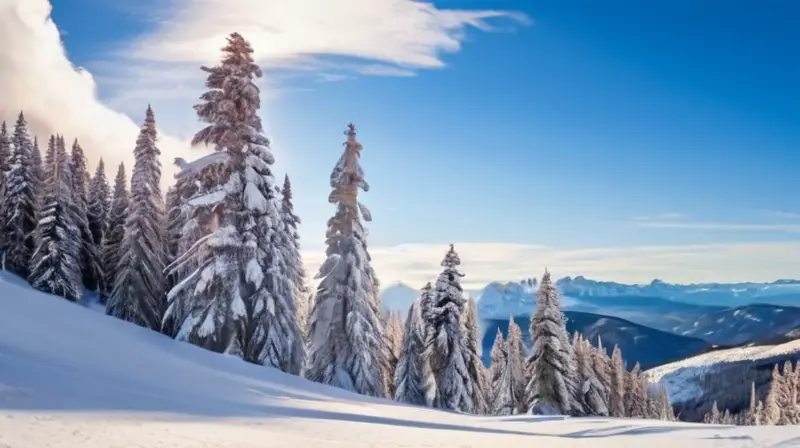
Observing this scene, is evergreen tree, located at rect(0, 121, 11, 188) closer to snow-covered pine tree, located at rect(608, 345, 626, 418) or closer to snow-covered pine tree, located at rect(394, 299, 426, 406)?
snow-covered pine tree, located at rect(394, 299, 426, 406)

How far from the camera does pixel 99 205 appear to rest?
6266 centimetres

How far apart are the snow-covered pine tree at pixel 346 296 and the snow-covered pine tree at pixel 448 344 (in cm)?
550

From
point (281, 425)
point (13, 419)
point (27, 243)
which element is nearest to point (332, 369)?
point (281, 425)

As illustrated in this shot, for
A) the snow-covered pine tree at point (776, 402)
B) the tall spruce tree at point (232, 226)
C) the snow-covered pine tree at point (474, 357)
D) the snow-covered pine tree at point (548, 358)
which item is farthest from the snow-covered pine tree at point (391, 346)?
the snow-covered pine tree at point (776, 402)

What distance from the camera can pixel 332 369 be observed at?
32594mm

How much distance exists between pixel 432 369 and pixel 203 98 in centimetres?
2164

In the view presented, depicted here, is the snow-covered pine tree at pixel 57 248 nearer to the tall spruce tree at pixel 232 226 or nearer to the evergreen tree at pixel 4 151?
the evergreen tree at pixel 4 151

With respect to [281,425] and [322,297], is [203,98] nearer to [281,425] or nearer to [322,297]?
[322,297]

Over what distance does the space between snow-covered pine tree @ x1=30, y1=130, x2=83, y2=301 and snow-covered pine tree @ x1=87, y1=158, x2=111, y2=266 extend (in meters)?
11.5

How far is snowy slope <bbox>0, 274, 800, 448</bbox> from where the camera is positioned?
359 inches

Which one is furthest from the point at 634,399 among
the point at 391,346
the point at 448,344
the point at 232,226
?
the point at 232,226

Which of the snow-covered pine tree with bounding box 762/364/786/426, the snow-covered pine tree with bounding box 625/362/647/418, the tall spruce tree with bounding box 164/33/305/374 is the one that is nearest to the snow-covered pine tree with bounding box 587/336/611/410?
the snow-covered pine tree with bounding box 625/362/647/418

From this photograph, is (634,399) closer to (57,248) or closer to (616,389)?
(616,389)

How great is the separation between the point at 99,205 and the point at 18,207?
9450mm
